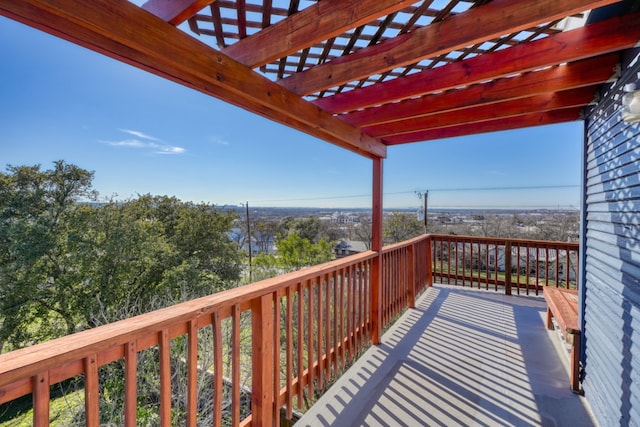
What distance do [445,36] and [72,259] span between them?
12.3 metres

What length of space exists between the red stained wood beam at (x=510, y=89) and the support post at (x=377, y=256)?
0.79 meters

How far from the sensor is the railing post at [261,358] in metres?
1.67

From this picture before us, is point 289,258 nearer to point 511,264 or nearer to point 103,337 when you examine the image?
point 511,264

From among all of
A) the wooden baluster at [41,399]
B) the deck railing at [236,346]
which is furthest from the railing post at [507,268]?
the wooden baluster at [41,399]

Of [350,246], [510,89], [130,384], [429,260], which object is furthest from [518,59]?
[350,246]

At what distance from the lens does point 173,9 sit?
111 centimetres

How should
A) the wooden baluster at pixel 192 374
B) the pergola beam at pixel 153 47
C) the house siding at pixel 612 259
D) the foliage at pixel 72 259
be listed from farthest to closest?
1. the foliage at pixel 72 259
2. the house siding at pixel 612 259
3. the wooden baluster at pixel 192 374
4. the pergola beam at pixel 153 47

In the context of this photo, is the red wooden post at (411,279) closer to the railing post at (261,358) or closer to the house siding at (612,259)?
the house siding at (612,259)

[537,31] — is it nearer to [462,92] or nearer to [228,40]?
[462,92]

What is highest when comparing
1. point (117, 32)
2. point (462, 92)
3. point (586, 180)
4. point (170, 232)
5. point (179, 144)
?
point (179, 144)

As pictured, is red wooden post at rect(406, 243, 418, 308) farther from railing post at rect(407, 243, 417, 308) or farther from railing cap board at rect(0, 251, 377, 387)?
railing cap board at rect(0, 251, 377, 387)

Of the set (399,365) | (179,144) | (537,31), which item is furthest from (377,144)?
(179,144)

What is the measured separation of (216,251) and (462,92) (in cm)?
1342

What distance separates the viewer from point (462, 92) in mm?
1987
